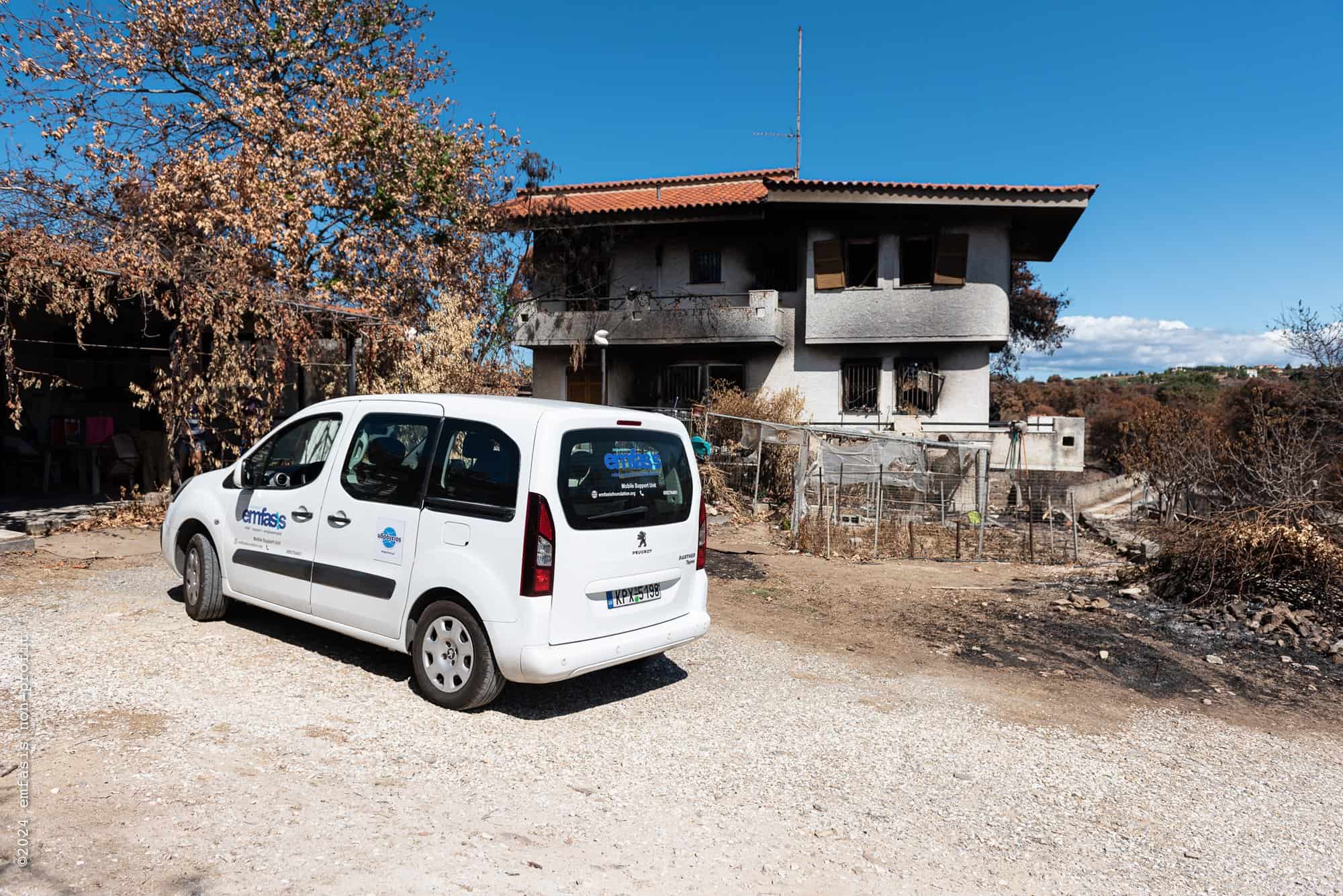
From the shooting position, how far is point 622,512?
480cm

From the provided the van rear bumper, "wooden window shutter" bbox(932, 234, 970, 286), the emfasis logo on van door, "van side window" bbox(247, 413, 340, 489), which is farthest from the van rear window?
"wooden window shutter" bbox(932, 234, 970, 286)

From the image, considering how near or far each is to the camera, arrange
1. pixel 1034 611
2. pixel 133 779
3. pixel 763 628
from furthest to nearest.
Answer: pixel 1034 611 < pixel 763 628 < pixel 133 779

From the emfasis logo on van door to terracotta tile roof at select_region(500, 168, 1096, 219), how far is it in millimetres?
13618

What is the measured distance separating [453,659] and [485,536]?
0.80 meters

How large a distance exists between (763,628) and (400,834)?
177 inches

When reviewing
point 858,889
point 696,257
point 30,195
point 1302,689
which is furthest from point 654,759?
point 696,257

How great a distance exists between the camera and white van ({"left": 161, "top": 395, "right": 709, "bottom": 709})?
4418 mm

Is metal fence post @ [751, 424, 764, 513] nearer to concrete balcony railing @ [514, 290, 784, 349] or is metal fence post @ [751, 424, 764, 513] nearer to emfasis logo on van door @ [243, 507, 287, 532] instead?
concrete balcony railing @ [514, 290, 784, 349]

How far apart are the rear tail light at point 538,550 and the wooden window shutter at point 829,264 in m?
16.7

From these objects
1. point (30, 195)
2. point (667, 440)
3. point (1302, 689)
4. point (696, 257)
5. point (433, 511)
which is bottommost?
point (1302, 689)

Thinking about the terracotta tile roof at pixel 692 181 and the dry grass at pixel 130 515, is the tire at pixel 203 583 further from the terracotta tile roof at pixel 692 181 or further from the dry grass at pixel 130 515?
the terracotta tile roof at pixel 692 181

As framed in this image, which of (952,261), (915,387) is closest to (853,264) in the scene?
(952,261)

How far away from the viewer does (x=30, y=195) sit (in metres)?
10.3

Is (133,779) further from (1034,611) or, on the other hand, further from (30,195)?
(30,195)
